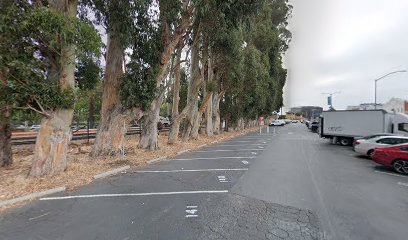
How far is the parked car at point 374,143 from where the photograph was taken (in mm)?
13115

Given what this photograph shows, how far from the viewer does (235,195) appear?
6910mm

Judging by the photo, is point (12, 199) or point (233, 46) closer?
point (12, 199)

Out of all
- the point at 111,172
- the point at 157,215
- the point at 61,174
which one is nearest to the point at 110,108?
the point at 111,172

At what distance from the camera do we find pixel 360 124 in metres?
20.1

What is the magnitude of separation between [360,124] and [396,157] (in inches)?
416

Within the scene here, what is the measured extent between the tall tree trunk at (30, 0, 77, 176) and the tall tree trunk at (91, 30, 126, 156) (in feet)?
10.8

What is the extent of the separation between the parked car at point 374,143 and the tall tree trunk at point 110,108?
40.8 ft

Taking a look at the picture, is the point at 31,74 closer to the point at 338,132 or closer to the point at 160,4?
the point at 160,4

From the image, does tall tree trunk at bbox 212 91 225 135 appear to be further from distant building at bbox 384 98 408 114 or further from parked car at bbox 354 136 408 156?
distant building at bbox 384 98 408 114

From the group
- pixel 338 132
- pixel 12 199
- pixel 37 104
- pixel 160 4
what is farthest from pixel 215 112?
pixel 12 199

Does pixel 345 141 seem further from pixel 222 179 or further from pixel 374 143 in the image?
pixel 222 179

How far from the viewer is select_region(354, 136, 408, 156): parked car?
13.1 meters

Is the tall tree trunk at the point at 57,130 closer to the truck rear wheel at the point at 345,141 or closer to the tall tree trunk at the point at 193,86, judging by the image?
the tall tree trunk at the point at 193,86

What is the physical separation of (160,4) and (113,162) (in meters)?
7.41
